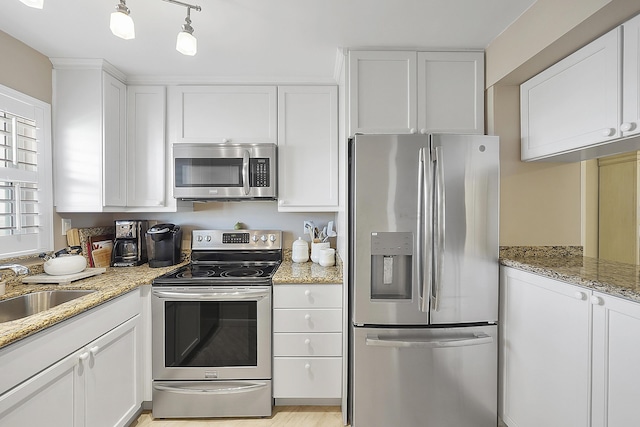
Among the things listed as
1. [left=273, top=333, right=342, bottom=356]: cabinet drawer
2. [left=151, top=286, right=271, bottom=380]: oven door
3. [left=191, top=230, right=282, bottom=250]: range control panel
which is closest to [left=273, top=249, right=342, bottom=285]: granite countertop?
[left=151, top=286, right=271, bottom=380]: oven door

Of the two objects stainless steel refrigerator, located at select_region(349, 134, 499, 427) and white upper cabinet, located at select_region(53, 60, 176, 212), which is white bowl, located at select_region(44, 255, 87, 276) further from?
stainless steel refrigerator, located at select_region(349, 134, 499, 427)

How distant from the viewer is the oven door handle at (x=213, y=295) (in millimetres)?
1897

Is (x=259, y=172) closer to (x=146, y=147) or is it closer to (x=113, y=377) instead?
(x=146, y=147)

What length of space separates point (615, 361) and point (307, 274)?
1.50m

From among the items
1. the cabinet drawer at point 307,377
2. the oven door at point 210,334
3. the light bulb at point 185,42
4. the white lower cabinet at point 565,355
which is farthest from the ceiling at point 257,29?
the cabinet drawer at point 307,377

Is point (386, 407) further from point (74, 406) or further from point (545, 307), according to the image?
point (74, 406)

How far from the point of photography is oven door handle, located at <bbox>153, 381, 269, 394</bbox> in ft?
6.25

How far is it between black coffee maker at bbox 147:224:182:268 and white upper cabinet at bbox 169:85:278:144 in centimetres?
69

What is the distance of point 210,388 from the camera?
192 centimetres

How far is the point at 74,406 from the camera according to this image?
1367mm

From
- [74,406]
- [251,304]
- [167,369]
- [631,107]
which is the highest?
[631,107]

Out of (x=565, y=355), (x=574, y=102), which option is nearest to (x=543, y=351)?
(x=565, y=355)

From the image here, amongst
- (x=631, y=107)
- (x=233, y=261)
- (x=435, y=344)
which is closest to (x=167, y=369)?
(x=233, y=261)

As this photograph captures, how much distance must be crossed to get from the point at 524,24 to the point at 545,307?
1.46 meters
